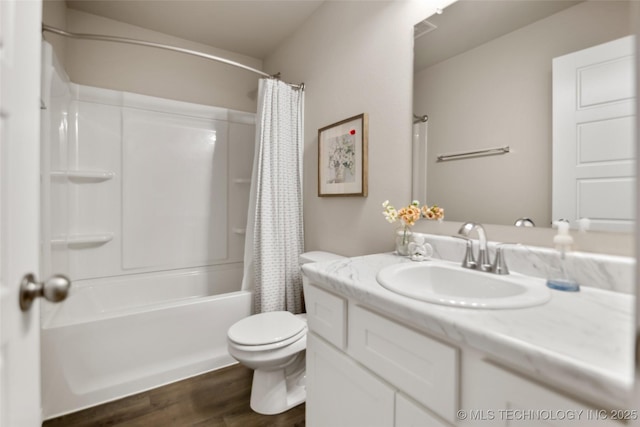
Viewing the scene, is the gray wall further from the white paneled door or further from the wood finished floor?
the white paneled door

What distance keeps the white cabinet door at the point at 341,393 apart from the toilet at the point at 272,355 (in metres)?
0.33

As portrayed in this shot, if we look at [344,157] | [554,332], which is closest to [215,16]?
[344,157]

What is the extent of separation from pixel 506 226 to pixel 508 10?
2.72 ft

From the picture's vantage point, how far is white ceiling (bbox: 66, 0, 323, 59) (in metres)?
2.06

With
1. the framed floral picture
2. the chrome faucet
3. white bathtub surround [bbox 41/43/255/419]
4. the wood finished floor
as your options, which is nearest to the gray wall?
the framed floral picture

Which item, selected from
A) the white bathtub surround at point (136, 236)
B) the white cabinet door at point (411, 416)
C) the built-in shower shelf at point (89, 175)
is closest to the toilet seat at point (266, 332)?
the white bathtub surround at point (136, 236)

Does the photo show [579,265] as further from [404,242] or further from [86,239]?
[86,239]

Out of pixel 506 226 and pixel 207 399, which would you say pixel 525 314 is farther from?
pixel 207 399

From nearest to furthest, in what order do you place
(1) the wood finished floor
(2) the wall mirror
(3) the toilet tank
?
(2) the wall mirror, (1) the wood finished floor, (3) the toilet tank

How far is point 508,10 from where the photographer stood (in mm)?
1092

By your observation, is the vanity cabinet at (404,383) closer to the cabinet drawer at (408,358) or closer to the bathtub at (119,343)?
the cabinet drawer at (408,358)

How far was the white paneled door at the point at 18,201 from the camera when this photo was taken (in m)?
0.46

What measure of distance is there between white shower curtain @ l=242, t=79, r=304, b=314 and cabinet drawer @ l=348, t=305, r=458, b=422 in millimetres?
1170

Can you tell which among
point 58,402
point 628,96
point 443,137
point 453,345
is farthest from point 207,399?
point 628,96
